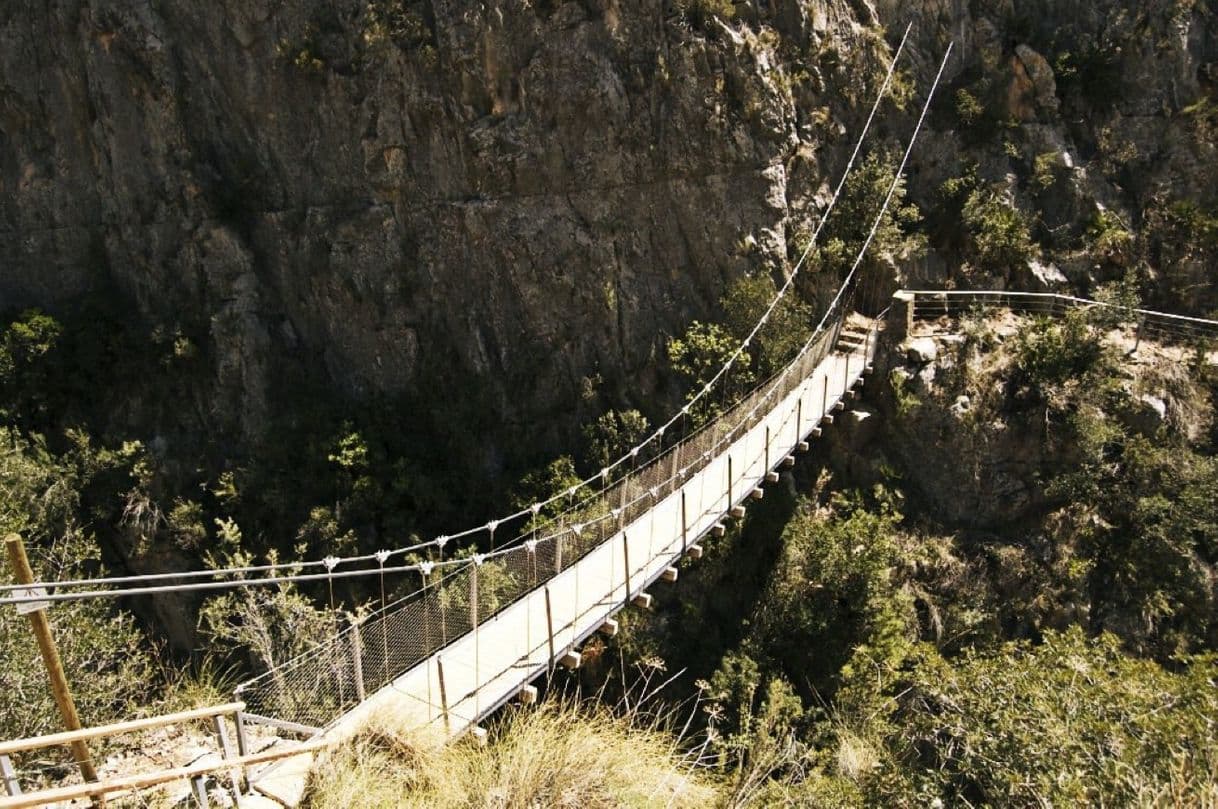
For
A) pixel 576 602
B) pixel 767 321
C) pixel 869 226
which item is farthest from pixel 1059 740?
pixel 869 226

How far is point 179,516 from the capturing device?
36.9 feet

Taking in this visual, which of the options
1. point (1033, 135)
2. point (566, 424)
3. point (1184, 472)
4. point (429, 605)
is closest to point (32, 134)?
point (566, 424)

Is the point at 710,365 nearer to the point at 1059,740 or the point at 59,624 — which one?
the point at 1059,740

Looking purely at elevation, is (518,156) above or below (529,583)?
above

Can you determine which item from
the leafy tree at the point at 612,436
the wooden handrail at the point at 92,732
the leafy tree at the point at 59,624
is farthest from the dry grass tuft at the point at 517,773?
the leafy tree at the point at 612,436

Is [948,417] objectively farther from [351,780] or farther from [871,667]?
[351,780]

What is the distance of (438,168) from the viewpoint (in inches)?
440

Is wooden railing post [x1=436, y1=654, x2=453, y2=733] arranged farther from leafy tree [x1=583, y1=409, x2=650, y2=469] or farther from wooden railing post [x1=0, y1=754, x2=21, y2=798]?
leafy tree [x1=583, y1=409, x2=650, y2=469]

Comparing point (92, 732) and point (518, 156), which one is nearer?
point (92, 732)

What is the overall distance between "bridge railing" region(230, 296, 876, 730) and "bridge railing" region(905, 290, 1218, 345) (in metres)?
1.49

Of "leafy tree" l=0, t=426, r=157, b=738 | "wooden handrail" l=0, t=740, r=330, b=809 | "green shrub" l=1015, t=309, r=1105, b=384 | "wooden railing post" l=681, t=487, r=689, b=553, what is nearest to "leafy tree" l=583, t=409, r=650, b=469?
"wooden railing post" l=681, t=487, r=689, b=553

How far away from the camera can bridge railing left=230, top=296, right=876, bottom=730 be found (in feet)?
16.7

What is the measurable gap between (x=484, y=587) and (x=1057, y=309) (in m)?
9.36

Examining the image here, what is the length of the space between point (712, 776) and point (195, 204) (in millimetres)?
11829
